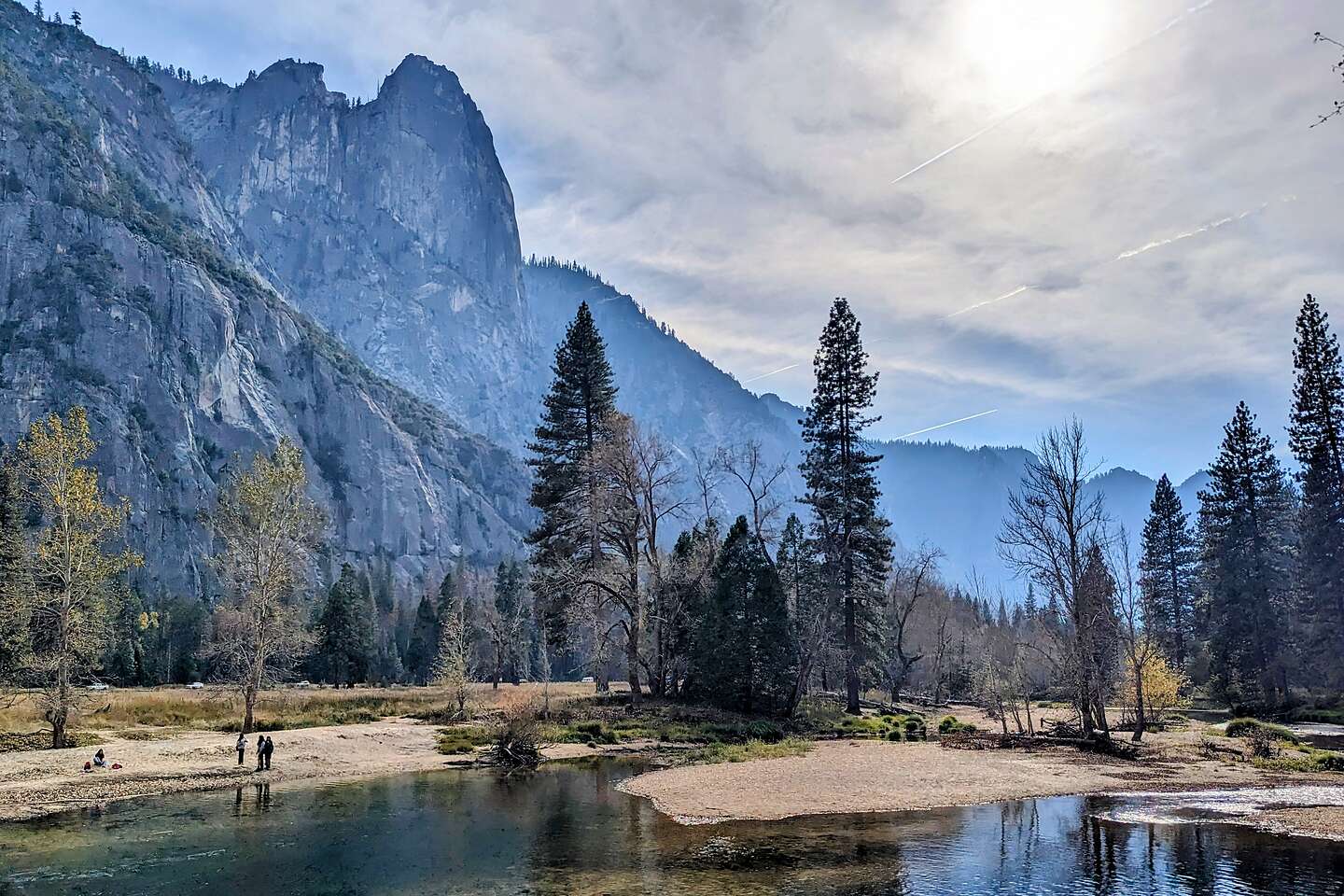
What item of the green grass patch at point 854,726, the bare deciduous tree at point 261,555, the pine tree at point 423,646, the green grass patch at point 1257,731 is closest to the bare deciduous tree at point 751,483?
the green grass patch at point 854,726

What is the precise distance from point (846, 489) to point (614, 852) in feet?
111

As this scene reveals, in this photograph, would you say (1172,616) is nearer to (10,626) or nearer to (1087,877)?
(1087,877)

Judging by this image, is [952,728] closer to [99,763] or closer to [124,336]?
[99,763]

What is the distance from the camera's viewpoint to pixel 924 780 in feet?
86.2

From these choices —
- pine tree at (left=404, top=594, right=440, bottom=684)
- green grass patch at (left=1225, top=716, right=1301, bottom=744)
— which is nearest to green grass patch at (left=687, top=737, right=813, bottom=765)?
green grass patch at (left=1225, top=716, right=1301, bottom=744)

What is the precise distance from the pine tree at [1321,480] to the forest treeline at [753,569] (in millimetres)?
143

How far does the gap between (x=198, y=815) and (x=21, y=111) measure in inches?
8184

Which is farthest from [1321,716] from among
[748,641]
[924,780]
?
[924,780]

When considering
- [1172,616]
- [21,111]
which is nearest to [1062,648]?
[1172,616]

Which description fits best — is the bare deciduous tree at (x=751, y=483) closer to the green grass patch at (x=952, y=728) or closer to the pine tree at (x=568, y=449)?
the pine tree at (x=568, y=449)

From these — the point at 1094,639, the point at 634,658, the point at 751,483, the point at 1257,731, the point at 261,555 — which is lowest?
the point at 1257,731

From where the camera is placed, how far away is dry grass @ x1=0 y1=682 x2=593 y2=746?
3594 centimetres

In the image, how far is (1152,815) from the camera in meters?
20.3

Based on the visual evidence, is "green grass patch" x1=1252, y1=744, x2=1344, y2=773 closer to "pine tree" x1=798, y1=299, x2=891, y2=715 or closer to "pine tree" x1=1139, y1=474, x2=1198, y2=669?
"pine tree" x1=798, y1=299, x2=891, y2=715
